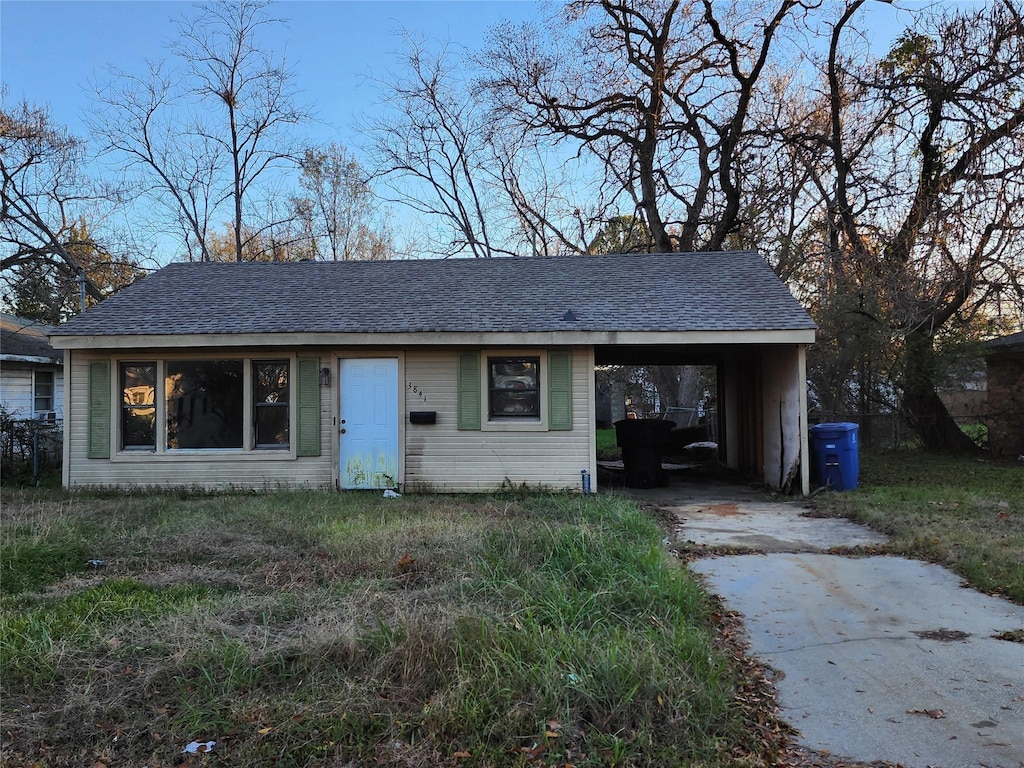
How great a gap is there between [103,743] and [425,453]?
745 cm

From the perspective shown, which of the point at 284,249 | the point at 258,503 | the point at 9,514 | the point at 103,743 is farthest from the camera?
the point at 284,249

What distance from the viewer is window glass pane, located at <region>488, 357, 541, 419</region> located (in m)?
10.4

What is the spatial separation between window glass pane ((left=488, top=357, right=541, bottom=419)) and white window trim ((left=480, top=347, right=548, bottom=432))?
70 mm

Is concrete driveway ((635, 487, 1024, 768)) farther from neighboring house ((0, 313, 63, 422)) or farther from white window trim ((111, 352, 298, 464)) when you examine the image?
neighboring house ((0, 313, 63, 422))

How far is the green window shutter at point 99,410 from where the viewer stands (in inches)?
411

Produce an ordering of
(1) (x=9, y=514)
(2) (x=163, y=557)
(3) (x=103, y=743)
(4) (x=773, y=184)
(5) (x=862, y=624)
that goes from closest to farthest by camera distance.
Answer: (3) (x=103, y=743) < (5) (x=862, y=624) < (2) (x=163, y=557) < (1) (x=9, y=514) < (4) (x=773, y=184)

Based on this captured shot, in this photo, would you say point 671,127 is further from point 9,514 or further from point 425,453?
point 9,514

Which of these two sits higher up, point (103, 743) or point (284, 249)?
point (284, 249)

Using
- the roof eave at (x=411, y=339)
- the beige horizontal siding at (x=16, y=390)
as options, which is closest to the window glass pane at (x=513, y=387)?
the roof eave at (x=411, y=339)

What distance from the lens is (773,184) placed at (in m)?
20.1

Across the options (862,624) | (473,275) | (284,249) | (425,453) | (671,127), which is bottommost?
(862,624)

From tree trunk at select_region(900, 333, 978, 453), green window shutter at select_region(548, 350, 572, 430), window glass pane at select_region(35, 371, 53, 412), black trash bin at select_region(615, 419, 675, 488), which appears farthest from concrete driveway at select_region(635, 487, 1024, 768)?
window glass pane at select_region(35, 371, 53, 412)

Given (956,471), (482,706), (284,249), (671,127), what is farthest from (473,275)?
(284,249)

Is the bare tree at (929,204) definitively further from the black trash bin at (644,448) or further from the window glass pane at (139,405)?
the window glass pane at (139,405)
